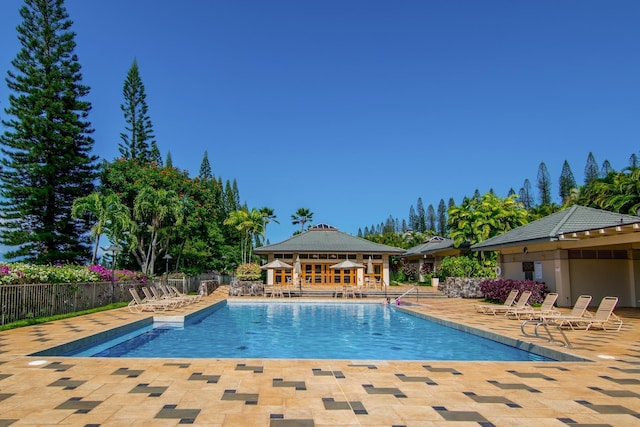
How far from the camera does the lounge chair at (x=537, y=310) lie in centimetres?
1117

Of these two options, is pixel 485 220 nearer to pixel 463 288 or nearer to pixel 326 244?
pixel 463 288

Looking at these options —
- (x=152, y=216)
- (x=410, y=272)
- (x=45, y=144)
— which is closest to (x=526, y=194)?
(x=410, y=272)

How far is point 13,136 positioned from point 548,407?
28.8 metres

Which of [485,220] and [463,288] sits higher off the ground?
[485,220]

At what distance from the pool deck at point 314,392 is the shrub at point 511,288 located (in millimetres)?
8971

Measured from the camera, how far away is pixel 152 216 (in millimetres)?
26000

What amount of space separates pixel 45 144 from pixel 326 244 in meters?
18.8

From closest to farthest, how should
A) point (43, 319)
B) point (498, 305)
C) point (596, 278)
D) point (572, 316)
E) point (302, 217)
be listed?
1. point (572, 316)
2. point (43, 319)
3. point (498, 305)
4. point (596, 278)
5. point (302, 217)

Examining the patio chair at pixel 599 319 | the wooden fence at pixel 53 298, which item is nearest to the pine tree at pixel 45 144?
the wooden fence at pixel 53 298

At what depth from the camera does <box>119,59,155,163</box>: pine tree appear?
34022mm

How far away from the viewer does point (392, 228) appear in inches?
4230

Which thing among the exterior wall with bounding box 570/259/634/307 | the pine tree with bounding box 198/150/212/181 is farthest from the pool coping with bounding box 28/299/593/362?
the pine tree with bounding box 198/150/212/181

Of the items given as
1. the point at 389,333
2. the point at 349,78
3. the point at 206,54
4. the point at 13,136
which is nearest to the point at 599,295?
the point at 389,333

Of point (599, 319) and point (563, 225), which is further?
point (563, 225)
